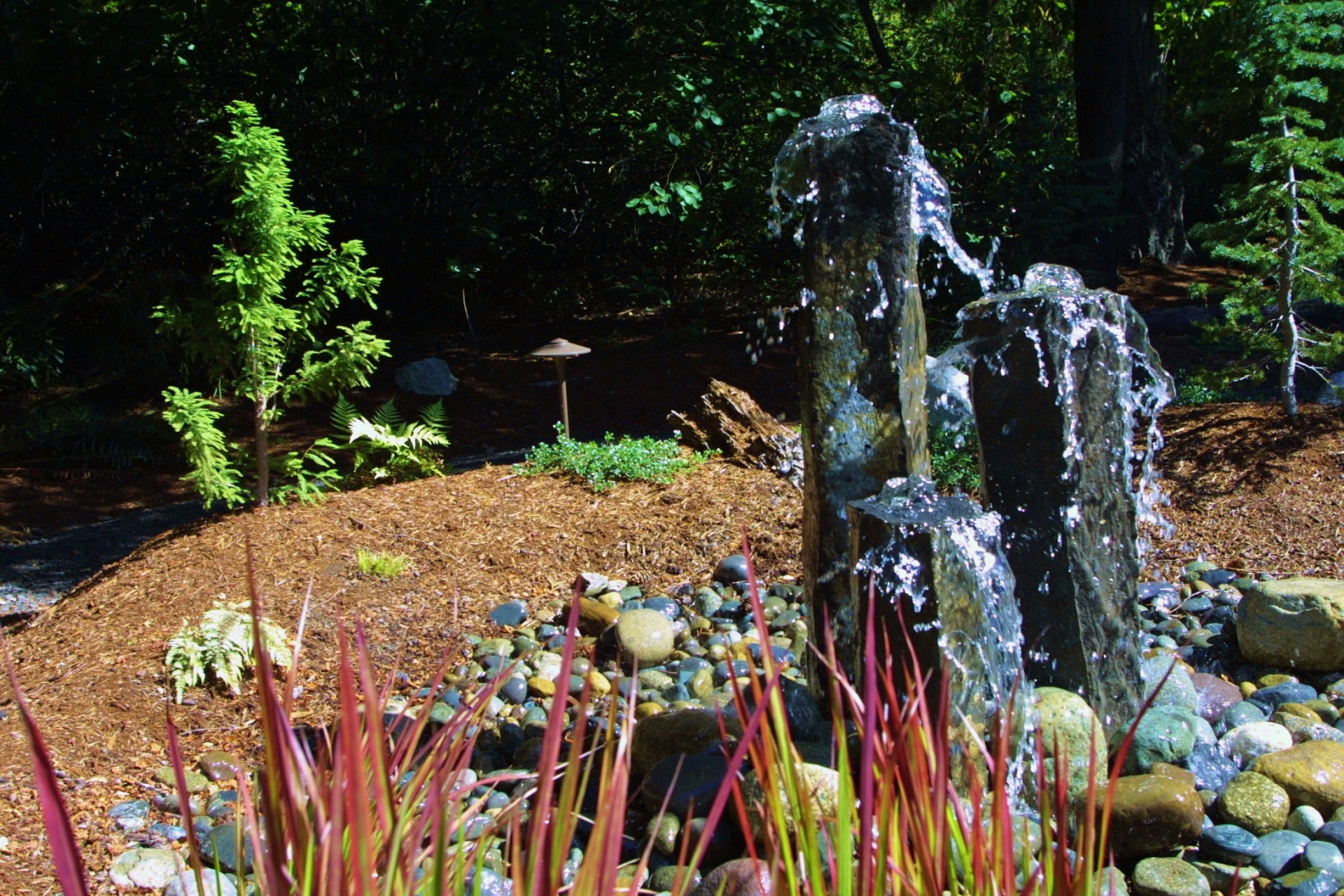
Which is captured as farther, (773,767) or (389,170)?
(389,170)

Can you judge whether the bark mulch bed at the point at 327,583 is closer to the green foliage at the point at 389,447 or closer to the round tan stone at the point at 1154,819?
the green foliage at the point at 389,447

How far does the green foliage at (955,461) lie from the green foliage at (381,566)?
270 centimetres

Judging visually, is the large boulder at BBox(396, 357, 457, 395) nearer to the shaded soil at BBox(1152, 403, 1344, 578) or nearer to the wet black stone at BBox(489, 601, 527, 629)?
the wet black stone at BBox(489, 601, 527, 629)

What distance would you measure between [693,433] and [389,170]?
557 cm

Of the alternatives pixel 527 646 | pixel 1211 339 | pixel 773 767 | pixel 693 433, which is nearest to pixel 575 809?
pixel 773 767

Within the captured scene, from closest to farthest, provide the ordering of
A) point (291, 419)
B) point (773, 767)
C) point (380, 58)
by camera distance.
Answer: point (773, 767) → point (291, 419) → point (380, 58)

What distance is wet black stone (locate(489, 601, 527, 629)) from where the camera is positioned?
5145 millimetres

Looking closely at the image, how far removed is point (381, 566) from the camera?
537 centimetres

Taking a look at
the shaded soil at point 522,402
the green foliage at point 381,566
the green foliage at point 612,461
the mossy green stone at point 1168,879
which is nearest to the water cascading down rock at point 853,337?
the mossy green stone at point 1168,879

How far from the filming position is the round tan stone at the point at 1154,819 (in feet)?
9.96

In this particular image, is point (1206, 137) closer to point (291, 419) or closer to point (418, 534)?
point (291, 419)

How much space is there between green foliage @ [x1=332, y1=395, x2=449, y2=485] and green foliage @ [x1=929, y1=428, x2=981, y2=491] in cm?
286

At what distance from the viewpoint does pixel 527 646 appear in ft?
16.1

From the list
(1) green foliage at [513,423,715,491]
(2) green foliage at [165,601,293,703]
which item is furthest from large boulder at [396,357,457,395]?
(2) green foliage at [165,601,293,703]
